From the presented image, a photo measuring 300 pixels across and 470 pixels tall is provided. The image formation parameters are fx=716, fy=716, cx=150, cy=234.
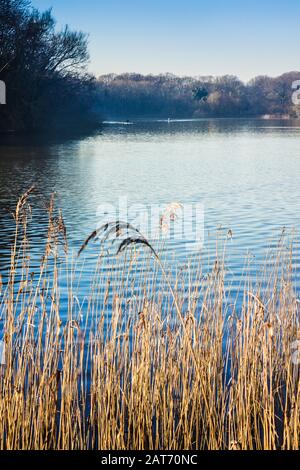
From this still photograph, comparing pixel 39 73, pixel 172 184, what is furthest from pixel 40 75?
pixel 172 184

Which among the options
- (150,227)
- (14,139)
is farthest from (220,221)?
(14,139)

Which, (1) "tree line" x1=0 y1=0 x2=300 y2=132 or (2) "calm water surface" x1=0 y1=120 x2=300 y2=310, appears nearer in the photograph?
(2) "calm water surface" x1=0 y1=120 x2=300 y2=310

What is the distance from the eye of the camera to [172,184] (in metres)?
27.1

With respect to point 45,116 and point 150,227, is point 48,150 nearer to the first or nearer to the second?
point 45,116

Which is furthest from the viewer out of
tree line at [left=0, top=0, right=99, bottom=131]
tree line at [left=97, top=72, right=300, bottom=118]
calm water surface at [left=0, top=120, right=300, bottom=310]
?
tree line at [left=97, top=72, right=300, bottom=118]

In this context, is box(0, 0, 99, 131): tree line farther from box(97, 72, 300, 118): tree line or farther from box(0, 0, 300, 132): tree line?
box(97, 72, 300, 118): tree line

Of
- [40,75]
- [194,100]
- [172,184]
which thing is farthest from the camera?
[194,100]

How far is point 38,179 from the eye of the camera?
28.0m

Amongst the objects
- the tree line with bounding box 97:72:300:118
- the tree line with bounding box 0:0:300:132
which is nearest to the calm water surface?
the tree line with bounding box 0:0:300:132

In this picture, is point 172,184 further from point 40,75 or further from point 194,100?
point 194,100

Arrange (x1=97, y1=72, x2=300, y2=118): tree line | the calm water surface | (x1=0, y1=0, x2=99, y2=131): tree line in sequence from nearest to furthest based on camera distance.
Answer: the calm water surface → (x1=0, y1=0, x2=99, y2=131): tree line → (x1=97, y1=72, x2=300, y2=118): tree line

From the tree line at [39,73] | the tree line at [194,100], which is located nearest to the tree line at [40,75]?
the tree line at [39,73]

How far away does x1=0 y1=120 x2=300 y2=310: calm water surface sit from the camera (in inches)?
651
